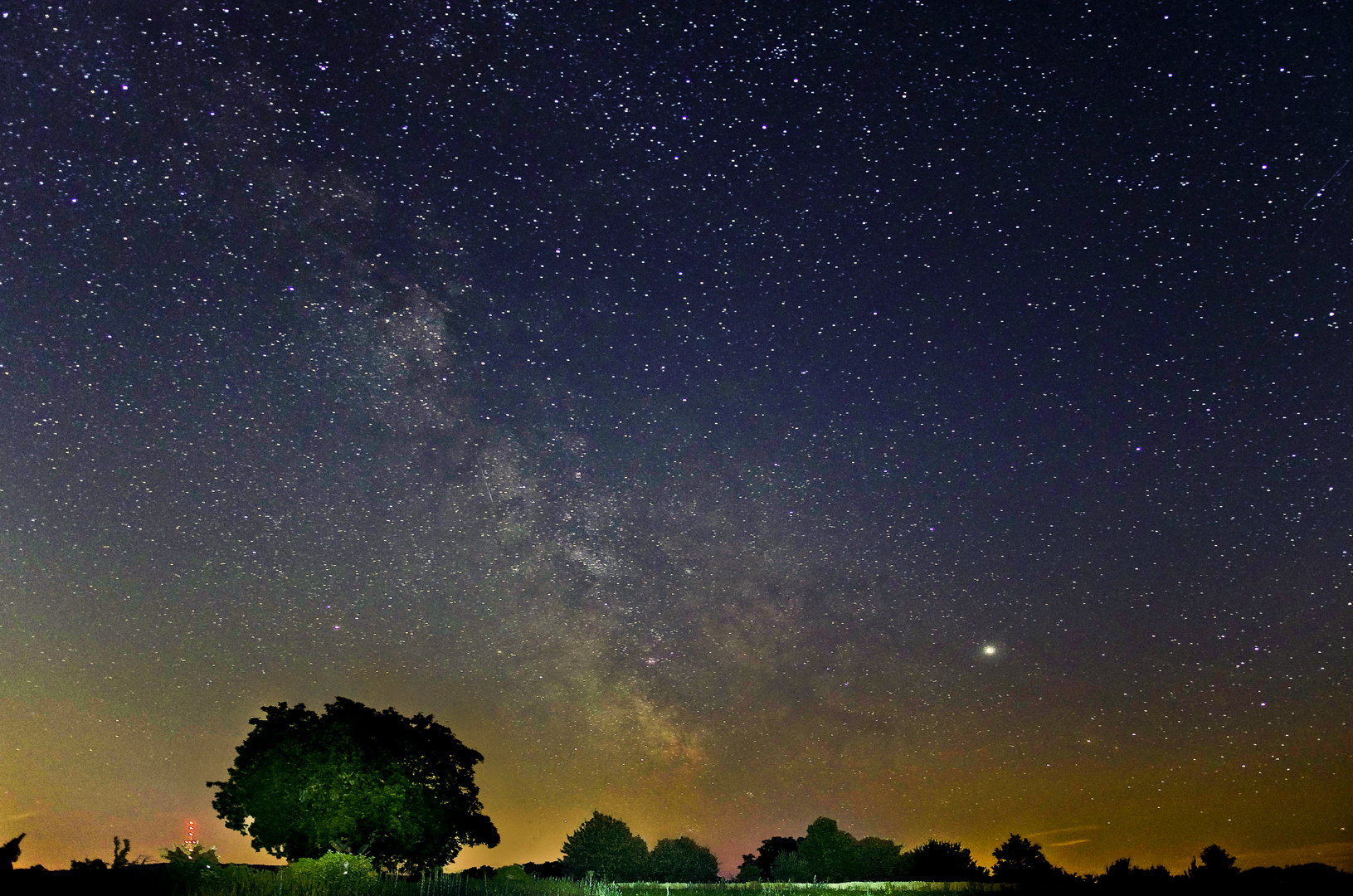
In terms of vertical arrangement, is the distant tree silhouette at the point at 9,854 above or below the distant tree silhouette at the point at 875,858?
above

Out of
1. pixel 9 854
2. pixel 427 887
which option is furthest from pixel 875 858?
pixel 9 854

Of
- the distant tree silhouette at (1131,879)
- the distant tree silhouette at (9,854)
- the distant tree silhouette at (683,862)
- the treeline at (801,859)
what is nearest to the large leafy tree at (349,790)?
the treeline at (801,859)

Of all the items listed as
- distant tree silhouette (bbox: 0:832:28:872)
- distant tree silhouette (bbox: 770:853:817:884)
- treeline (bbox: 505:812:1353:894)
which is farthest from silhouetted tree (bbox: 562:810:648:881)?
distant tree silhouette (bbox: 0:832:28:872)

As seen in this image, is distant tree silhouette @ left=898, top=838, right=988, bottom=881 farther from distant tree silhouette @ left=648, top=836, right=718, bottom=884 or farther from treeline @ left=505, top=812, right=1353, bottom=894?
distant tree silhouette @ left=648, top=836, right=718, bottom=884

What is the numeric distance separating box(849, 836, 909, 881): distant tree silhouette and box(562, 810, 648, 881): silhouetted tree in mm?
15980

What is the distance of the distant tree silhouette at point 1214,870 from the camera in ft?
33.8

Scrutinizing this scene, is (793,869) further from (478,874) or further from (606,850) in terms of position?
(478,874)

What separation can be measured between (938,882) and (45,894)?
2266 centimetres

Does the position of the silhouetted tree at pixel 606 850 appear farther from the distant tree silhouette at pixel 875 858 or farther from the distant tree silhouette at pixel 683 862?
the distant tree silhouette at pixel 875 858

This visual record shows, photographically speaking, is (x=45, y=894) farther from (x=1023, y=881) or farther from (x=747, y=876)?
(x=747, y=876)

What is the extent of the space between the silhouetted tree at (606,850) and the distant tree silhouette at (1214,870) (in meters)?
54.0

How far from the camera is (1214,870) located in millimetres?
10656

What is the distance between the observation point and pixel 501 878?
2106 centimetres

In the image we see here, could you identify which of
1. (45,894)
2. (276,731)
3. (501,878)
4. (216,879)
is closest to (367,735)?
(276,731)
